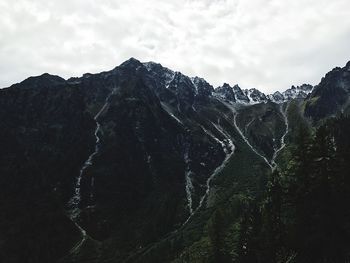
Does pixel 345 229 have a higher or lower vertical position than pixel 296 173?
lower

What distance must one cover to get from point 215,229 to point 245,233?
5826mm

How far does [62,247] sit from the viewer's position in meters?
169

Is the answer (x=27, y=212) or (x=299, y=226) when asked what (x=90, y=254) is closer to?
(x=27, y=212)

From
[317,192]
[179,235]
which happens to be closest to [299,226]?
[317,192]

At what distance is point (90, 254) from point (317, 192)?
133 metres

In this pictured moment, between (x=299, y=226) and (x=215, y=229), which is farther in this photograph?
(x=215, y=229)

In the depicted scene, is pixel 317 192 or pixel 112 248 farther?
pixel 112 248

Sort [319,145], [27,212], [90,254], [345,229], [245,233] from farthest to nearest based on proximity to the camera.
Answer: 1. [27,212]
2. [90,254]
3. [245,233]
4. [319,145]
5. [345,229]

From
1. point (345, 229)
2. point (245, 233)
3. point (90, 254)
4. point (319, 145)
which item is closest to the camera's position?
point (345, 229)

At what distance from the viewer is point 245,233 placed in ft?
269

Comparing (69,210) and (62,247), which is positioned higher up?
(69,210)

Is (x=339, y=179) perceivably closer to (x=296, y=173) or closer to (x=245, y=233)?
(x=296, y=173)

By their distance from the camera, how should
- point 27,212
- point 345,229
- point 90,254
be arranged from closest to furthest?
point 345,229 → point 90,254 → point 27,212

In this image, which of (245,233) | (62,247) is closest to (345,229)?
(245,233)
